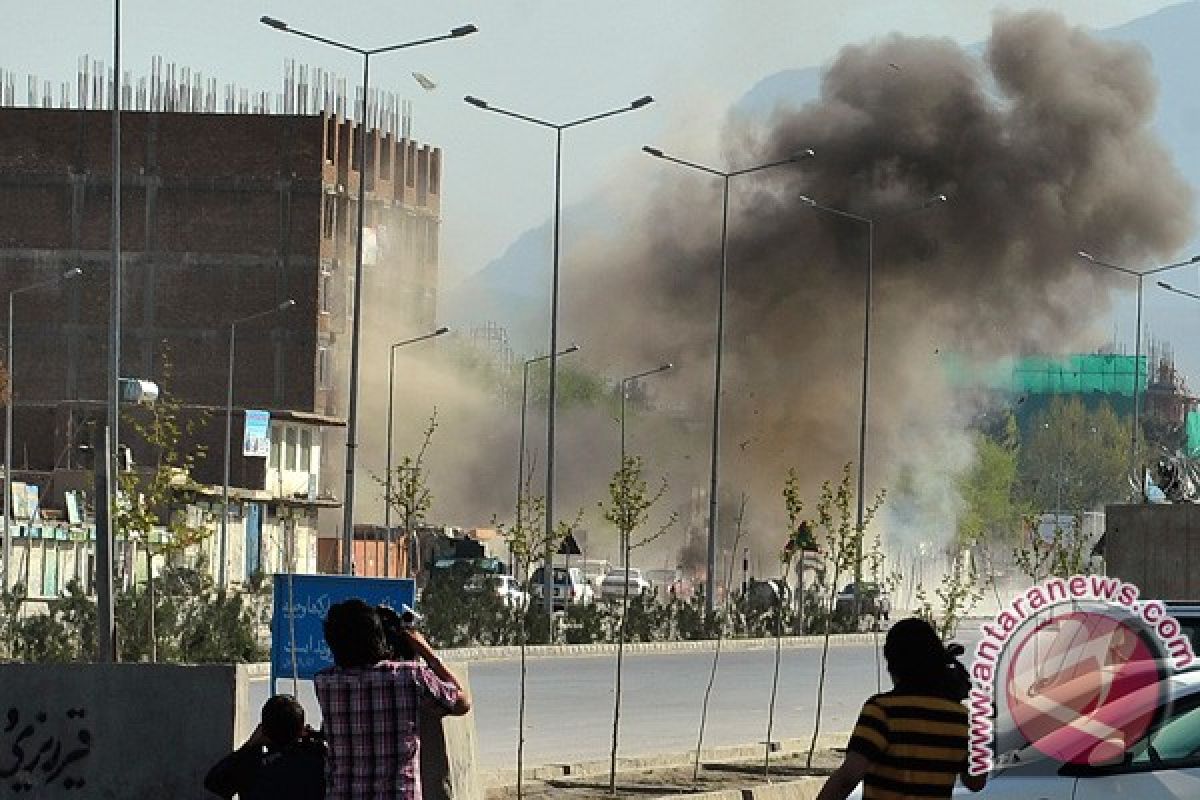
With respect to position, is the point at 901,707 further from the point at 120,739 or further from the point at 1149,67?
the point at 1149,67

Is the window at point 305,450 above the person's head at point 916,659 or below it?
below

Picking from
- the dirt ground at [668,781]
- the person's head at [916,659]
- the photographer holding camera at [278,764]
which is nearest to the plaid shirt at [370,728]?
the photographer holding camera at [278,764]

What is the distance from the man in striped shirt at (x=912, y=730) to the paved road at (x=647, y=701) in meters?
12.0

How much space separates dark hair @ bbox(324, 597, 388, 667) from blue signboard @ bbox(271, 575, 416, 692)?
6004 mm

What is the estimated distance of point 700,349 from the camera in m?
89.2

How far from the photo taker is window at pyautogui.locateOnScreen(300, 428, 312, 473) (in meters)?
85.4

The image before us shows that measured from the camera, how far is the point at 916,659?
31.9 ft

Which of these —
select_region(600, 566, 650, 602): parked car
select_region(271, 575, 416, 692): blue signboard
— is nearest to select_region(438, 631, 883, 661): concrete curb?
select_region(600, 566, 650, 602): parked car

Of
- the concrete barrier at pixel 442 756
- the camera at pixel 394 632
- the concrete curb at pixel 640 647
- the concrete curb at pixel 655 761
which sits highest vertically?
the camera at pixel 394 632

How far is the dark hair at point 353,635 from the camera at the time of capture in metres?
10.4

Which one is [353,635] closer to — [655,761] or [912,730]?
[912,730]

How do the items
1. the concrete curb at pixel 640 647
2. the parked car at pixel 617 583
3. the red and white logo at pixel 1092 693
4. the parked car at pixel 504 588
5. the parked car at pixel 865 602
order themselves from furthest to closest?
1. the parked car at pixel 617 583
2. the parked car at pixel 865 602
3. the parked car at pixel 504 588
4. the concrete curb at pixel 640 647
5. the red and white logo at pixel 1092 693

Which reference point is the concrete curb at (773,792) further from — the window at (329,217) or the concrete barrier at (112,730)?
the window at (329,217)

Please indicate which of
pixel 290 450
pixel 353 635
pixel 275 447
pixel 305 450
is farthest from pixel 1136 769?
pixel 305 450
